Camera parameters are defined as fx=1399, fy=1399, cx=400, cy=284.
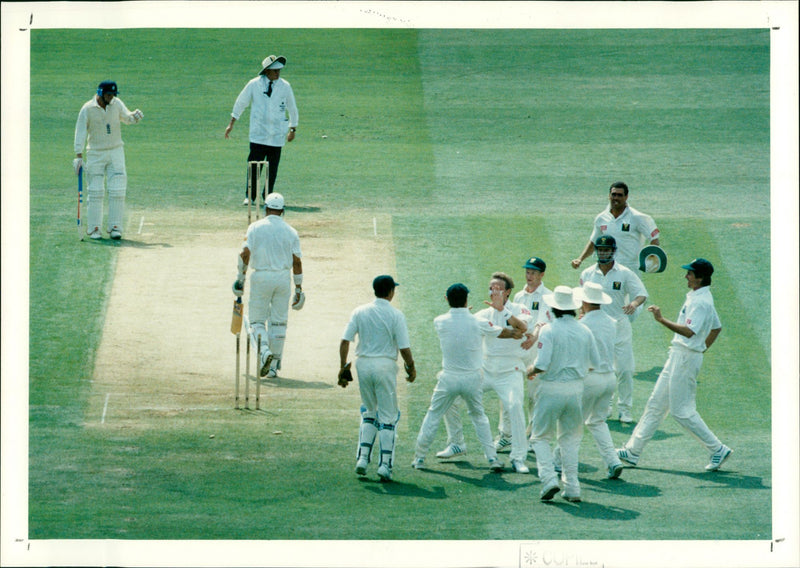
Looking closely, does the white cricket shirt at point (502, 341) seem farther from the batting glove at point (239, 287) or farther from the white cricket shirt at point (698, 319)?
the batting glove at point (239, 287)

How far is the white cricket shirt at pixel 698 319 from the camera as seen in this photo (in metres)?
13.6

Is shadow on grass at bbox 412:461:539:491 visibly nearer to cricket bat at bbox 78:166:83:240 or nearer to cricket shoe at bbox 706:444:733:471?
cricket shoe at bbox 706:444:733:471

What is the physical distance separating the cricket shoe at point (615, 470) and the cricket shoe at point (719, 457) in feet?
3.24

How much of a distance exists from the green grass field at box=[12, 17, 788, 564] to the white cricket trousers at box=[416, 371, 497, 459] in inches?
12.1

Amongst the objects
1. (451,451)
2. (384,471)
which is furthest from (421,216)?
(384,471)

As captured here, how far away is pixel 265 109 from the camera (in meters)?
19.0

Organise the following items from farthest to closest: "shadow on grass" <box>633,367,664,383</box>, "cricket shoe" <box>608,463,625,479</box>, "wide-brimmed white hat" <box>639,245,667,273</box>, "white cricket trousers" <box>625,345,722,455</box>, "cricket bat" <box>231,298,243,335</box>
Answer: "shadow on grass" <box>633,367,664,383</box>
"wide-brimmed white hat" <box>639,245,667,273</box>
"cricket bat" <box>231,298,243,335</box>
"white cricket trousers" <box>625,345,722,455</box>
"cricket shoe" <box>608,463,625,479</box>

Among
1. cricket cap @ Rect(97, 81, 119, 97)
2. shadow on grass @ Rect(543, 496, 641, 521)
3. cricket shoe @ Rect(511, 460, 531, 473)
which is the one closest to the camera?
shadow on grass @ Rect(543, 496, 641, 521)

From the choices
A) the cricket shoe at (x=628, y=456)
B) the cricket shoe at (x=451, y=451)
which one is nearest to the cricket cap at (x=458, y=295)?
the cricket shoe at (x=451, y=451)

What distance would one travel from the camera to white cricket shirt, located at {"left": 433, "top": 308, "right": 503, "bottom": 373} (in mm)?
13094

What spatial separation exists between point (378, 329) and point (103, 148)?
6.55m

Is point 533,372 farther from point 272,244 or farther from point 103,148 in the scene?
point 103,148

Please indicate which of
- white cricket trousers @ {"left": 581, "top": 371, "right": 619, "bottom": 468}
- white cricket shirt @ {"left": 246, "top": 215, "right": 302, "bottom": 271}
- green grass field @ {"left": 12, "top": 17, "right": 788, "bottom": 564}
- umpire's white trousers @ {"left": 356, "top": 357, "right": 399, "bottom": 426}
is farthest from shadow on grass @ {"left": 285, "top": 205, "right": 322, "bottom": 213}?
white cricket trousers @ {"left": 581, "top": 371, "right": 619, "bottom": 468}

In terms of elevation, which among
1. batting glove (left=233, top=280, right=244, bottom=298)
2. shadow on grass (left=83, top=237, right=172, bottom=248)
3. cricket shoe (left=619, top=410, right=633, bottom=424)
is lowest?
cricket shoe (left=619, top=410, right=633, bottom=424)
